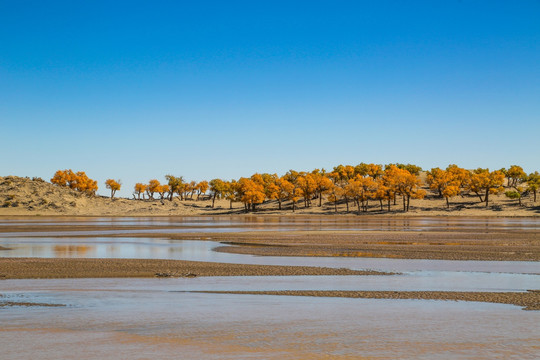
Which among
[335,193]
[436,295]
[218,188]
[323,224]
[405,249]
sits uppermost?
[218,188]

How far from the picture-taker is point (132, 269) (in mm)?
22516

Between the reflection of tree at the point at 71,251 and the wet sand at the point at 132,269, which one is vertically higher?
the wet sand at the point at 132,269

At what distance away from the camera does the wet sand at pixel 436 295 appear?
14836 millimetres

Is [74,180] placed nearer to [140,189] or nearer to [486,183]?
[140,189]

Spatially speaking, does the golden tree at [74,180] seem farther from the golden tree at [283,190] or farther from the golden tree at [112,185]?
the golden tree at [283,190]

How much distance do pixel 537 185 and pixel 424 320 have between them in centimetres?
11211

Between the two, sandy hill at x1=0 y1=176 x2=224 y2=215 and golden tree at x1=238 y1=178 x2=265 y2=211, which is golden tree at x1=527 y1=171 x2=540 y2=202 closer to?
golden tree at x1=238 y1=178 x2=265 y2=211

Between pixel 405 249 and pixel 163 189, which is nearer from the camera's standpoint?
pixel 405 249

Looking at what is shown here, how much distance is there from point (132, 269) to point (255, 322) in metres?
11.6

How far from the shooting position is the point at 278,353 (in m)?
9.73

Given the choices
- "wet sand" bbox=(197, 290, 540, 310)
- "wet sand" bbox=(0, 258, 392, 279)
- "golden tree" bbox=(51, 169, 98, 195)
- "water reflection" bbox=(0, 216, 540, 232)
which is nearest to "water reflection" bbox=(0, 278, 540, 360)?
"wet sand" bbox=(197, 290, 540, 310)

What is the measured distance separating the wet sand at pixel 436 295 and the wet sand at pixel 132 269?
467cm

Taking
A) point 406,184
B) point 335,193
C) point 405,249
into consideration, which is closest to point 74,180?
point 335,193

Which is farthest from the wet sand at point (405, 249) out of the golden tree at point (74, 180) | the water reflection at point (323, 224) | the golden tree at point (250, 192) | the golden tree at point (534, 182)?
the golden tree at point (74, 180)
